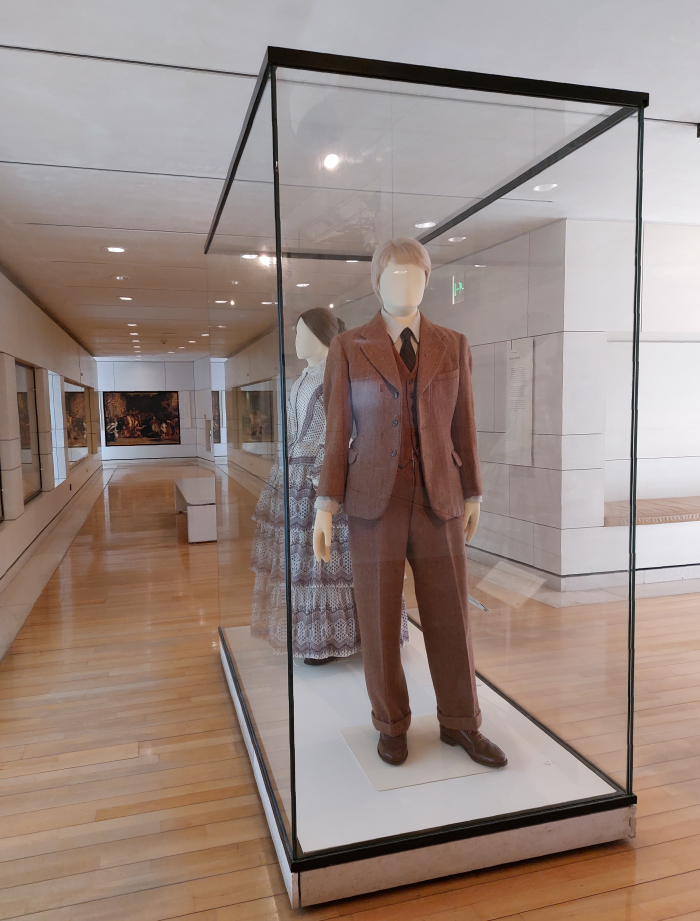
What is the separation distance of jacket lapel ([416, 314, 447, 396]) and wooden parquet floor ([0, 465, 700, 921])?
0.86 metres

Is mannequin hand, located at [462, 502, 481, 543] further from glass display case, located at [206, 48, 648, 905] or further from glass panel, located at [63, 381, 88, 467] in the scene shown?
glass panel, located at [63, 381, 88, 467]

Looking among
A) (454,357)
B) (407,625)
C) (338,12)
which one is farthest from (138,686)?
(338,12)

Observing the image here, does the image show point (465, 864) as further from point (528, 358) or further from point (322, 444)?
point (528, 358)

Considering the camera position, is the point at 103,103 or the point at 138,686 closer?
the point at 103,103

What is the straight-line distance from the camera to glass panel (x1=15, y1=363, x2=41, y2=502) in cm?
640

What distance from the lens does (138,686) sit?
11.1 feet

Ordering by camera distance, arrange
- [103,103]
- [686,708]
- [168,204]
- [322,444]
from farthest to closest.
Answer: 1. [168,204]
2. [686,708]
3. [103,103]
4. [322,444]

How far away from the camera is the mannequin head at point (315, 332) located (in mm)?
1696

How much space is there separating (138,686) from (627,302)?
288 cm

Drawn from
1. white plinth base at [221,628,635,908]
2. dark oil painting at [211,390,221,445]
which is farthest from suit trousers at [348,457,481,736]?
dark oil painting at [211,390,221,445]

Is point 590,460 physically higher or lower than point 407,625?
higher

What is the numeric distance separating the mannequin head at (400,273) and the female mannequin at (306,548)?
15 centimetres

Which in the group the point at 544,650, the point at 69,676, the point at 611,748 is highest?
the point at 544,650

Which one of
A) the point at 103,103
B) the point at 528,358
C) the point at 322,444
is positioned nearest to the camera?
the point at 322,444
